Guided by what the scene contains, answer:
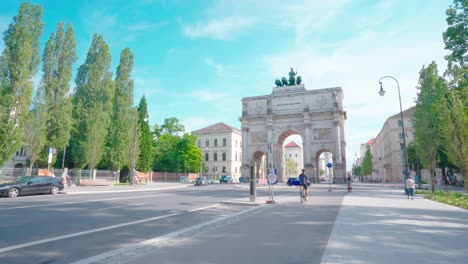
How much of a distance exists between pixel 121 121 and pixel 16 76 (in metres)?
14.9

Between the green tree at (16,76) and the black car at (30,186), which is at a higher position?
the green tree at (16,76)

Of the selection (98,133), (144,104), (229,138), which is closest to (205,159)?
(229,138)

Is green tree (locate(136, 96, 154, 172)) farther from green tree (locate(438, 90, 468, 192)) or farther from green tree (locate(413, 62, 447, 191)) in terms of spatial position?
green tree (locate(438, 90, 468, 192))

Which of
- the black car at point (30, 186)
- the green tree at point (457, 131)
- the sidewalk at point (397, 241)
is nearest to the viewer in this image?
the sidewalk at point (397, 241)

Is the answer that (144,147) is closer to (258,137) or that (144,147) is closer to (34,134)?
(34,134)

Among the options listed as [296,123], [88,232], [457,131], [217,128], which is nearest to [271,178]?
[88,232]

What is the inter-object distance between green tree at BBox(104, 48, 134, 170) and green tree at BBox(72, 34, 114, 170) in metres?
2.05

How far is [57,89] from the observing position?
3225 centimetres

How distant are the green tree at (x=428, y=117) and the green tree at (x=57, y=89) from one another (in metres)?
38.0

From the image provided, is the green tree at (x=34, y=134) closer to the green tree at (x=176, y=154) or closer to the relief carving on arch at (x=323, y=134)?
the green tree at (x=176, y=154)

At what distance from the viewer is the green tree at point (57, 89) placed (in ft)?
102

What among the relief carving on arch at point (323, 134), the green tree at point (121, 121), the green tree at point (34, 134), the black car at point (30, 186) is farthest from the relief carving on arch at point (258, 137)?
the black car at point (30, 186)

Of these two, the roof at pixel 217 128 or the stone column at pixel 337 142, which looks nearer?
the stone column at pixel 337 142

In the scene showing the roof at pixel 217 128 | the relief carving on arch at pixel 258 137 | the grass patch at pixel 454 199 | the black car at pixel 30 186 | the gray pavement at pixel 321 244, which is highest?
the roof at pixel 217 128
